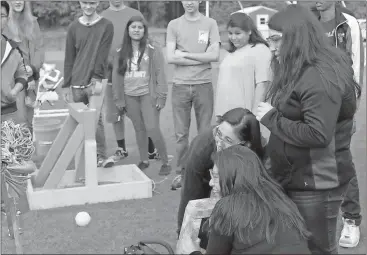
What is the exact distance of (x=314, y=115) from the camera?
2.62m

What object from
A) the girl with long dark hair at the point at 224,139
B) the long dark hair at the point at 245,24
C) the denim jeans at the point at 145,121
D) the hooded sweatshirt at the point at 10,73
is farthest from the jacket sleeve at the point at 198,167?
the denim jeans at the point at 145,121

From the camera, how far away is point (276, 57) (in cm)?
295

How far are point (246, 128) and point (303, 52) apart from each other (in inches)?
18.9

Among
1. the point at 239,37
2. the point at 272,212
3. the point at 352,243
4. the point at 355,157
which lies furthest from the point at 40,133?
the point at 272,212

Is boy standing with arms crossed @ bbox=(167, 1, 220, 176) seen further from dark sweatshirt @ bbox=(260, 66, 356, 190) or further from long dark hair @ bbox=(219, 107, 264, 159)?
dark sweatshirt @ bbox=(260, 66, 356, 190)

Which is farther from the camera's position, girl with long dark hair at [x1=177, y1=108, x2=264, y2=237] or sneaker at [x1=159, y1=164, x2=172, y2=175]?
sneaker at [x1=159, y1=164, x2=172, y2=175]

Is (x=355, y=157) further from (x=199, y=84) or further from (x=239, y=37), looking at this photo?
(x=239, y=37)

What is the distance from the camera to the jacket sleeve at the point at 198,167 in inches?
117

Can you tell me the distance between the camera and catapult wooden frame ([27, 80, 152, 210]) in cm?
488

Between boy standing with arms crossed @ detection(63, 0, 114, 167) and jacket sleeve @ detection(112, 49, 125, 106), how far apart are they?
20 centimetres

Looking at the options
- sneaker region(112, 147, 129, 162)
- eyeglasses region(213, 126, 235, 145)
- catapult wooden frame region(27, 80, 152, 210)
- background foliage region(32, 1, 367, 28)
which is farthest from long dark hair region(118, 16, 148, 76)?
background foliage region(32, 1, 367, 28)

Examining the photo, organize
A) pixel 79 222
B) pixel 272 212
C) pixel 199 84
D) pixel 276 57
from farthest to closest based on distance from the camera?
pixel 199 84 < pixel 79 222 < pixel 276 57 < pixel 272 212

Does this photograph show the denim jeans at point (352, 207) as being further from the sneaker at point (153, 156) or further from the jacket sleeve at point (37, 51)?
the jacket sleeve at point (37, 51)

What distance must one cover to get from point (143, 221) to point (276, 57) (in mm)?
2031
